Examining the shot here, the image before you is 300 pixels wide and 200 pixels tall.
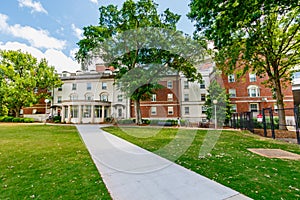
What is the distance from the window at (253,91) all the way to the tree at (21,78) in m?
32.6

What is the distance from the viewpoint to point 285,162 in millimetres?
4551

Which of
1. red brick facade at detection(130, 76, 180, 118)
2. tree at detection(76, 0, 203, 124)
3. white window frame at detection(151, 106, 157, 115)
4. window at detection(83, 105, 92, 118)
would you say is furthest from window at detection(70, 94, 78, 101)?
tree at detection(76, 0, 203, 124)

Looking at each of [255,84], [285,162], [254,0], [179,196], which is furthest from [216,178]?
[255,84]

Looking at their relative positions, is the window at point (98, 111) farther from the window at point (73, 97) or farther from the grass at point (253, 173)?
the grass at point (253, 173)

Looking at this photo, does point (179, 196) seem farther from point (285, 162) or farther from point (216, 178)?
point (285, 162)

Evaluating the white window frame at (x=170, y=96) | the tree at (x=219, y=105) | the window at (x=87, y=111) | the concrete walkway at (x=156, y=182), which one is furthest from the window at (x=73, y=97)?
the concrete walkway at (x=156, y=182)

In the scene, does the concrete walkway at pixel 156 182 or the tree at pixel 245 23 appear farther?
the tree at pixel 245 23

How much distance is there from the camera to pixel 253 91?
26.0 meters

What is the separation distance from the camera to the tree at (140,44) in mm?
15945

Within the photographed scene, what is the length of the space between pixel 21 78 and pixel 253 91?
36.5 m

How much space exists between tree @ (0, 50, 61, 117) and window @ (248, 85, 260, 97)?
32.6m

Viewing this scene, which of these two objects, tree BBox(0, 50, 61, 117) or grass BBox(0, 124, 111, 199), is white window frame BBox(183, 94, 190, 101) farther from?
grass BBox(0, 124, 111, 199)

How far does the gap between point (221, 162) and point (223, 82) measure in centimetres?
2450

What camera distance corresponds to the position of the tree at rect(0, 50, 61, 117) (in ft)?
80.3
